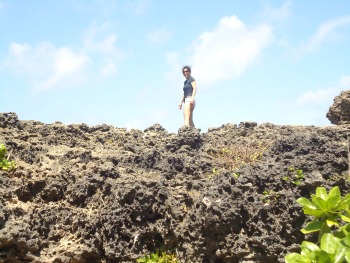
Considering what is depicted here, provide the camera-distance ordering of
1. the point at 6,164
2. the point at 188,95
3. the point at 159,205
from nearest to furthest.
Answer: the point at 159,205 → the point at 6,164 → the point at 188,95

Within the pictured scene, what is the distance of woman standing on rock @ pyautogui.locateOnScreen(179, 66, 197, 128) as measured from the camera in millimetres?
11516

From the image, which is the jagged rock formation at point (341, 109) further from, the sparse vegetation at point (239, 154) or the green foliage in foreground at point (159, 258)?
the green foliage in foreground at point (159, 258)

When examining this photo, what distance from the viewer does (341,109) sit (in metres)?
11.0

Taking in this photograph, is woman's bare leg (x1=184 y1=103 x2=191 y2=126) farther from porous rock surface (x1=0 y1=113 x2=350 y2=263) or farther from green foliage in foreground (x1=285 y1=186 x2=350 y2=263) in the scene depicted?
green foliage in foreground (x1=285 y1=186 x2=350 y2=263)

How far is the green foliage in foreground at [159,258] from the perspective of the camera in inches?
215

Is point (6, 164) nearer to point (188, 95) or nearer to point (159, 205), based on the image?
point (159, 205)

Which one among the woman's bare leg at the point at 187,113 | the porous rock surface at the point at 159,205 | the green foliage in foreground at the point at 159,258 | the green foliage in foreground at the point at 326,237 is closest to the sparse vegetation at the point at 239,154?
the porous rock surface at the point at 159,205

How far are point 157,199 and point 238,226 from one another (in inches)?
49.6

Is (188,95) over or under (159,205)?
over

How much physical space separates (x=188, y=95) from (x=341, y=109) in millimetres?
4403

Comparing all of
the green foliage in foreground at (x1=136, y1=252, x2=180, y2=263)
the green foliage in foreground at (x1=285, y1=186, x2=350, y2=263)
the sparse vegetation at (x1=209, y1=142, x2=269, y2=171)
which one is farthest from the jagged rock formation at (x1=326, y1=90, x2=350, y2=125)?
the green foliage in foreground at (x1=285, y1=186, x2=350, y2=263)

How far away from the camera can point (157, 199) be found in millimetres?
5840

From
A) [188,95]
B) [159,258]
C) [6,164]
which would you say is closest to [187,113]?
[188,95]

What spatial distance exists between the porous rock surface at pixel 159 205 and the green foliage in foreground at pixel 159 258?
79 mm
